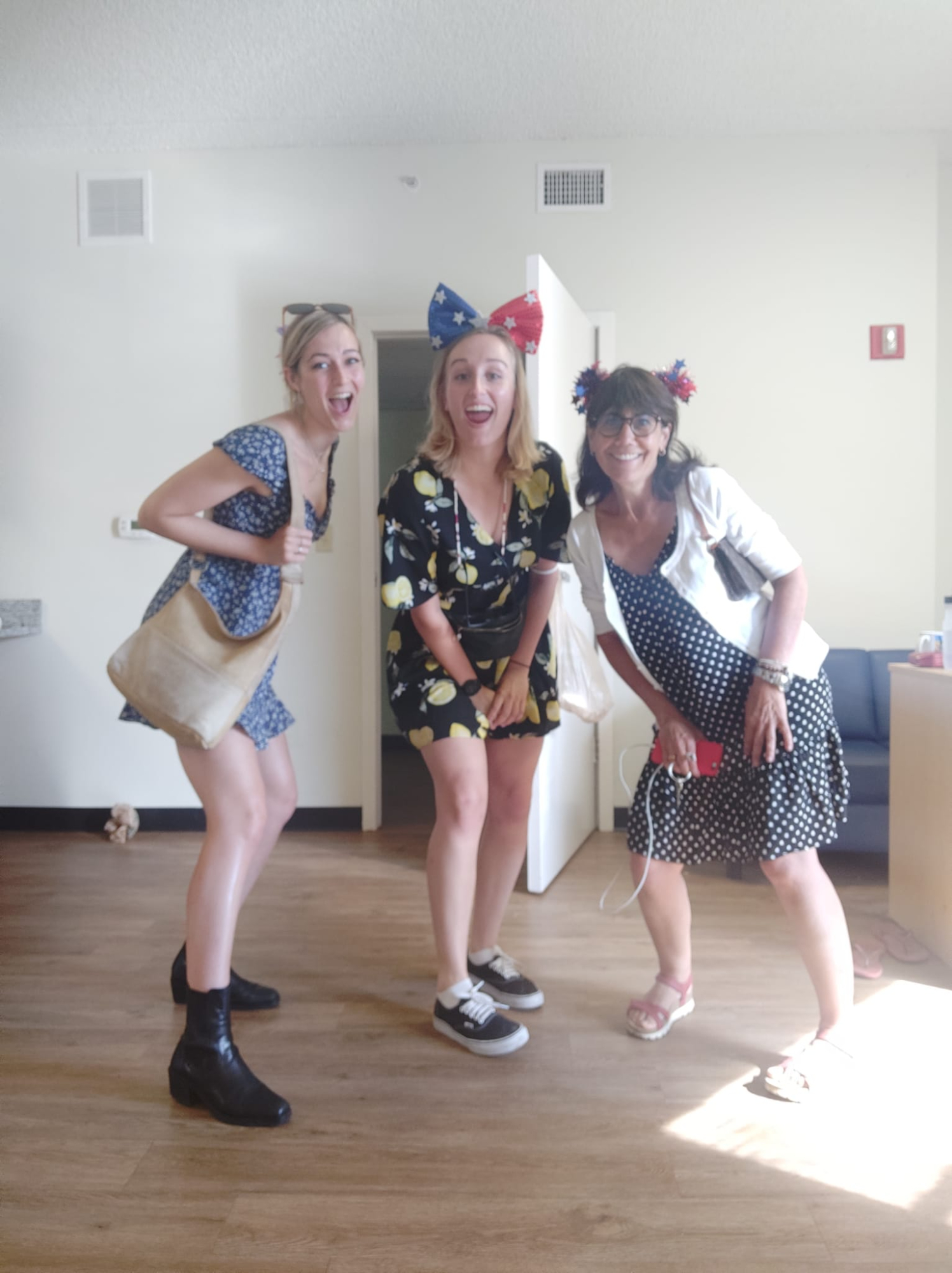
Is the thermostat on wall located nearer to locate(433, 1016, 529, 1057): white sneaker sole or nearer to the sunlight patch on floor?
locate(433, 1016, 529, 1057): white sneaker sole

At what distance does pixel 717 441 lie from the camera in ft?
11.8

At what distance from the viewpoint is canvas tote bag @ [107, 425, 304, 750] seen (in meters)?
1.50

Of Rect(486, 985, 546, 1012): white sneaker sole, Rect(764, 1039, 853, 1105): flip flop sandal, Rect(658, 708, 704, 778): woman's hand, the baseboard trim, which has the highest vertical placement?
Rect(658, 708, 704, 778): woman's hand

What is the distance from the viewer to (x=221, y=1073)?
5.12ft

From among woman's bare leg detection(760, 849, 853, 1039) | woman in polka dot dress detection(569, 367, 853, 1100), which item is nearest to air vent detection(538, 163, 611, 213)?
woman in polka dot dress detection(569, 367, 853, 1100)

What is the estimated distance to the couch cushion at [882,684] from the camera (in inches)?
132

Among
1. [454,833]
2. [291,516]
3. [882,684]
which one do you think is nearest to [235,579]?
[291,516]

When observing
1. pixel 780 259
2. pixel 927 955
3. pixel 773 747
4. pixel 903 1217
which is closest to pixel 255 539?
pixel 773 747

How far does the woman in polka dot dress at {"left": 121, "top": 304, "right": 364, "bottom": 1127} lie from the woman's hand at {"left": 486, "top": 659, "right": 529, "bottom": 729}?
457mm

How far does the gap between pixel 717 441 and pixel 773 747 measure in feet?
7.44

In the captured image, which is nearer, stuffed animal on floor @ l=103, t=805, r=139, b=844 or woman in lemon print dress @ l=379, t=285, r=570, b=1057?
woman in lemon print dress @ l=379, t=285, r=570, b=1057

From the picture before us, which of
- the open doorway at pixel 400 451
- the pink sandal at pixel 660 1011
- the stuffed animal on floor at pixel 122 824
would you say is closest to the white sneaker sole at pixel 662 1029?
the pink sandal at pixel 660 1011

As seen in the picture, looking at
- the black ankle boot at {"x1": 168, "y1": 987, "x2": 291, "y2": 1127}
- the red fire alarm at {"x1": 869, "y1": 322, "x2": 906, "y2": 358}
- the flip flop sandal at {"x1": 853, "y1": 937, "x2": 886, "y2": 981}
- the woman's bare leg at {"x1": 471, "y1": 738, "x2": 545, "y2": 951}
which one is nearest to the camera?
the black ankle boot at {"x1": 168, "y1": 987, "x2": 291, "y2": 1127}

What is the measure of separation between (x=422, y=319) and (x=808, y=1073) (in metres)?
2.88
